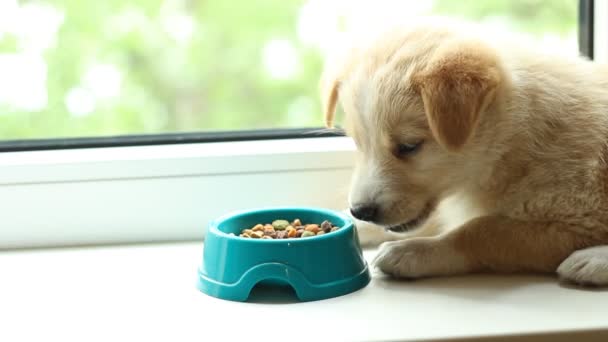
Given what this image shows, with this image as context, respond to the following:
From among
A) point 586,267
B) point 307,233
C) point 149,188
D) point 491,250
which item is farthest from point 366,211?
point 149,188

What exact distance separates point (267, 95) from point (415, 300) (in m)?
1.96

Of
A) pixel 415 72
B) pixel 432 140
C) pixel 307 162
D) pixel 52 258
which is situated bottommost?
pixel 52 258

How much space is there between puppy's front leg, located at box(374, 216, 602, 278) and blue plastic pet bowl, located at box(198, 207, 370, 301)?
0.25 feet

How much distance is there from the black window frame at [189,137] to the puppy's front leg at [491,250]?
0.47m

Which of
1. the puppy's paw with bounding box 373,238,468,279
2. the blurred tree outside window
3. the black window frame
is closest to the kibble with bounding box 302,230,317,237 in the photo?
the puppy's paw with bounding box 373,238,468,279

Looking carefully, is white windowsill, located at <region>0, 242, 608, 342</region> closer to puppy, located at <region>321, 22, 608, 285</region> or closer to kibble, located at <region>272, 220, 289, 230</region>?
puppy, located at <region>321, 22, 608, 285</region>

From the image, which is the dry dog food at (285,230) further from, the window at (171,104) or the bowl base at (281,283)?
the window at (171,104)

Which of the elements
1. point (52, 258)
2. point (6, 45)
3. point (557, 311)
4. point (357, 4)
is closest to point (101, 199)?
point (52, 258)

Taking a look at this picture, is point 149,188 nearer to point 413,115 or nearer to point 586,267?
point 413,115

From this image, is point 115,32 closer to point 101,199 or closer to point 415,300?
point 101,199

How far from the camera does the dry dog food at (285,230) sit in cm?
151

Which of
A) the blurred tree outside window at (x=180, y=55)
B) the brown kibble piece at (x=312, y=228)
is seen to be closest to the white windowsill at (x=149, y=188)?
the brown kibble piece at (x=312, y=228)

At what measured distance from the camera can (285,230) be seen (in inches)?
60.5

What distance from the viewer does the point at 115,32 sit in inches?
117
